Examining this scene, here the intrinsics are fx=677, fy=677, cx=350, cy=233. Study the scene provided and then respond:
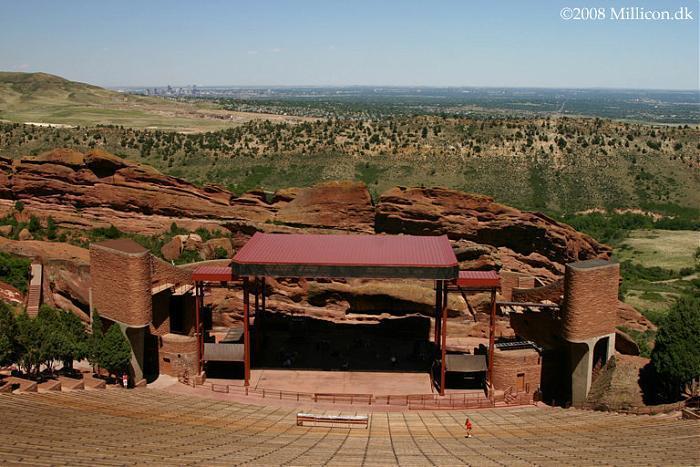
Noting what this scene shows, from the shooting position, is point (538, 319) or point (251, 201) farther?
point (251, 201)

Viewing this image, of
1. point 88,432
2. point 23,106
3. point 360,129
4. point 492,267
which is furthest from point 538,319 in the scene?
point 23,106

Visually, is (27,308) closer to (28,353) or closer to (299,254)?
(28,353)

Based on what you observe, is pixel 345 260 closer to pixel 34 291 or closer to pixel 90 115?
pixel 34 291

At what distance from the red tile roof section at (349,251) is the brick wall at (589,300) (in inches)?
218

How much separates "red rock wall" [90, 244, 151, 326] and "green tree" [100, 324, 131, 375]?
35.5 inches

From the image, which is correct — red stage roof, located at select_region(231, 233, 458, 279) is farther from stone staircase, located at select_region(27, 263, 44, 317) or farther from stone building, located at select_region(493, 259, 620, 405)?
stone staircase, located at select_region(27, 263, 44, 317)

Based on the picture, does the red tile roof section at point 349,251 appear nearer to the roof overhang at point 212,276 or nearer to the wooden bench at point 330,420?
the roof overhang at point 212,276

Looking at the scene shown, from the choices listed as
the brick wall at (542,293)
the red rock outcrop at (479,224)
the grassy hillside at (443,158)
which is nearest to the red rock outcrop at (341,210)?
the red rock outcrop at (479,224)

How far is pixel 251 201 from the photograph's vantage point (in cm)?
5284

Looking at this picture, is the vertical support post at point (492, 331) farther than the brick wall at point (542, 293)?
No

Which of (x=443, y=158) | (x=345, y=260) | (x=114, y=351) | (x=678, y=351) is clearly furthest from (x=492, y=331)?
(x=443, y=158)

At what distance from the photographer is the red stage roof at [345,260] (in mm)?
31156

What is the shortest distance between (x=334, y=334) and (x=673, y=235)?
177 ft

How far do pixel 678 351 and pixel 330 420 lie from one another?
15136 millimetres
